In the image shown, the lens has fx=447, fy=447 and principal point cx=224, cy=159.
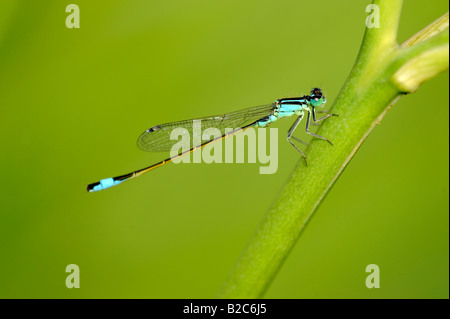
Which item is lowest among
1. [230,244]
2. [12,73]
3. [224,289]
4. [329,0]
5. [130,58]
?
[224,289]

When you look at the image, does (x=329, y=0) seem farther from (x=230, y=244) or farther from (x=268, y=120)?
(x=230, y=244)

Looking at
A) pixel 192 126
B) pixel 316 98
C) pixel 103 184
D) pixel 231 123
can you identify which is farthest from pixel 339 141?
pixel 231 123

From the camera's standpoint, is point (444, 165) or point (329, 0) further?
point (329, 0)

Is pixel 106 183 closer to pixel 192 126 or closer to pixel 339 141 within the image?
pixel 192 126

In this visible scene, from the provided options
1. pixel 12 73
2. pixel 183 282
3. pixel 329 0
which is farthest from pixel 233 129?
pixel 12 73

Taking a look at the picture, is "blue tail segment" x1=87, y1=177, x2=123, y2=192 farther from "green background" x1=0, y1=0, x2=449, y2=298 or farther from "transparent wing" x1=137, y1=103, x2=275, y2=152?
"transparent wing" x1=137, y1=103, x2=275, y2=152

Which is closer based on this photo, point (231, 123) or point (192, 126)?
point (192, 126)

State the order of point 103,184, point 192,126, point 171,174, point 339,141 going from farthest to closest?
point 192,126
point 171,174
point 103,184
point 339,141
